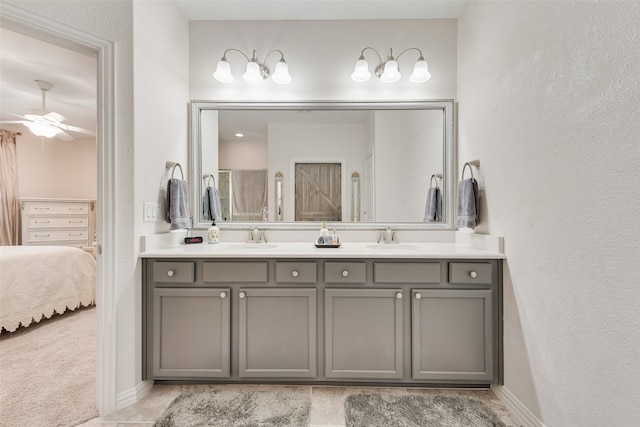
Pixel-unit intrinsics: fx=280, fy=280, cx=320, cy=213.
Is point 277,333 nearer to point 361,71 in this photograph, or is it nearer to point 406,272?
point 406,272

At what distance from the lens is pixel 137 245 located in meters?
1.67

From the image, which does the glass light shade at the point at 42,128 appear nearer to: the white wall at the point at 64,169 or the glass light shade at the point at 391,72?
the white wall at the point at 64,169

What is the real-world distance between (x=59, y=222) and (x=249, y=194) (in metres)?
4.26

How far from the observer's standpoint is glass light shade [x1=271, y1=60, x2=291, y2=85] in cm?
215

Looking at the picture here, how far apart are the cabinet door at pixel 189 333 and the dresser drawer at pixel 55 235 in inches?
169

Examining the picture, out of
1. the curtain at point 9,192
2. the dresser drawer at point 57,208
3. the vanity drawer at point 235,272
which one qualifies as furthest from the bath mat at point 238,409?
the curtain at point 9,192

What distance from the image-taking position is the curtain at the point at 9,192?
4277 millimetres

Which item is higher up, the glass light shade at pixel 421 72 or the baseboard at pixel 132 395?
the glass light shade at pixel 421 72

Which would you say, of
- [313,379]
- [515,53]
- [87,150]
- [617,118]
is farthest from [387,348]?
[87,150]

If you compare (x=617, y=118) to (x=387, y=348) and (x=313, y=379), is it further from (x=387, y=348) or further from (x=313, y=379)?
(x=313, y=379)

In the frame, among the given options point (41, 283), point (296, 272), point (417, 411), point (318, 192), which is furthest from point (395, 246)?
point (41, 283)

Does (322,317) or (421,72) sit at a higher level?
(421,72)

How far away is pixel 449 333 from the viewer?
1662 mm

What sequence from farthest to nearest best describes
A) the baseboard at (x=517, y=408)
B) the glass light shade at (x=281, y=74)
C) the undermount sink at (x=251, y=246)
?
the glass light shade at (x=281, y=74) → the undermount sink at (x=251, y=246) → the baseboard at (x=517, y=408)
